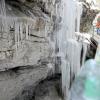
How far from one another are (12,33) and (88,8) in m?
4.00

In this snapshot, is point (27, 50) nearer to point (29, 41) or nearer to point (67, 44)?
point (29, 41)

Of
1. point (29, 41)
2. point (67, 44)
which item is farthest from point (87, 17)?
point (29, 41)

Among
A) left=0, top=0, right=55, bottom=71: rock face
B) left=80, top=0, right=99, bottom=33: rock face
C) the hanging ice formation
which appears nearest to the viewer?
left=0, top=0, right=55, bottom=71: rock face

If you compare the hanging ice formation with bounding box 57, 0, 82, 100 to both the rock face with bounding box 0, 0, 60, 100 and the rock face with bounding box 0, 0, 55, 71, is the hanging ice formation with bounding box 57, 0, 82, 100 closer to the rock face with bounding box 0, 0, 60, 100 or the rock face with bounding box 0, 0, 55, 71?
the rock face with bounding box 0, 0, 60, 100

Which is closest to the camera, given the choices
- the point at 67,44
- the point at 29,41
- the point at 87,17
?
the point at 29,41

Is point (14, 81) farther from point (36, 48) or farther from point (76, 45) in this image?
point (76, 45)

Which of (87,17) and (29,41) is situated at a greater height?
(87,17)

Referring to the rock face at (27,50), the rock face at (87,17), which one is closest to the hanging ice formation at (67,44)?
the rock face at (27,50)

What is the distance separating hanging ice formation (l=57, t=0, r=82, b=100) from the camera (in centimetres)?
442

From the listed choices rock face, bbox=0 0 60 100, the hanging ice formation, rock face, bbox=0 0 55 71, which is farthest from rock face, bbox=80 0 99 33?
rock face, bbox=0 0 55 71

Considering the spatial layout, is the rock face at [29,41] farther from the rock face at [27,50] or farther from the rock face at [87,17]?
the rock face at [87,17]

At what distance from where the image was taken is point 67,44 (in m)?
4.64

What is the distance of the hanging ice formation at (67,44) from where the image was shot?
4.42m

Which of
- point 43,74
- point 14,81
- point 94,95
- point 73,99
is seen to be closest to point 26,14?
point 14,81
